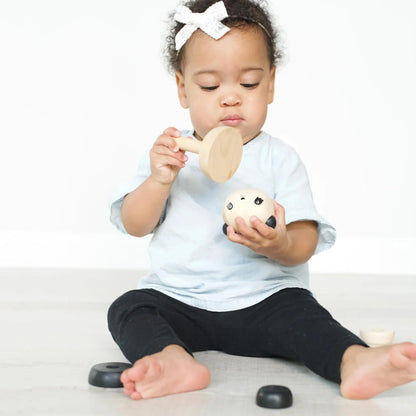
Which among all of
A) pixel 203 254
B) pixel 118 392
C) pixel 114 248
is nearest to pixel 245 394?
pixel 118 392

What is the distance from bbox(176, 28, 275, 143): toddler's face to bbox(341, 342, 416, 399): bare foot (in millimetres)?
390

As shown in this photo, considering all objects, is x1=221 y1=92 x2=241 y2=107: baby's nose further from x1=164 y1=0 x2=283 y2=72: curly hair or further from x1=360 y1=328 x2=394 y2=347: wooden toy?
x1=360 y1=328 x2=394 y2=347: wooden toy

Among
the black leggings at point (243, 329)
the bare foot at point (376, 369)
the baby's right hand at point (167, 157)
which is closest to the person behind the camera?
the bare foot at point (376, 369)

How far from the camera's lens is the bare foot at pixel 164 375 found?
2.79 feet

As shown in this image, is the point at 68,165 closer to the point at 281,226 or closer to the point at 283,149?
the point at 283,149

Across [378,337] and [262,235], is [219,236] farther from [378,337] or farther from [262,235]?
[378,337]

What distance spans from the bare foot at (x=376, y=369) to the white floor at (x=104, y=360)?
2 centimetres

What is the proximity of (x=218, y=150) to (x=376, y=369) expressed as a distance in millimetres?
338

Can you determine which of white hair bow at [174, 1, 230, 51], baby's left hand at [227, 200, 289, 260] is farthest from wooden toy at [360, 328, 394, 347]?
white hair bow at [174, 1, 230, 51]

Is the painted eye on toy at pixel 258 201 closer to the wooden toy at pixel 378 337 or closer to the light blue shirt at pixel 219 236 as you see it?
the light blue shirt at pixel 219 236

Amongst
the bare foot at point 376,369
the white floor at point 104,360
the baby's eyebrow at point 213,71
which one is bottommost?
the white floor at point 104,360

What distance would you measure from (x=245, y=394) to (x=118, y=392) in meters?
0.15

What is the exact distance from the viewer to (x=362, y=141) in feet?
7.41

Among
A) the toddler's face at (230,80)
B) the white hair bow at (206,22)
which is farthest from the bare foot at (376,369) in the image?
the white hair bow at (206,22)
